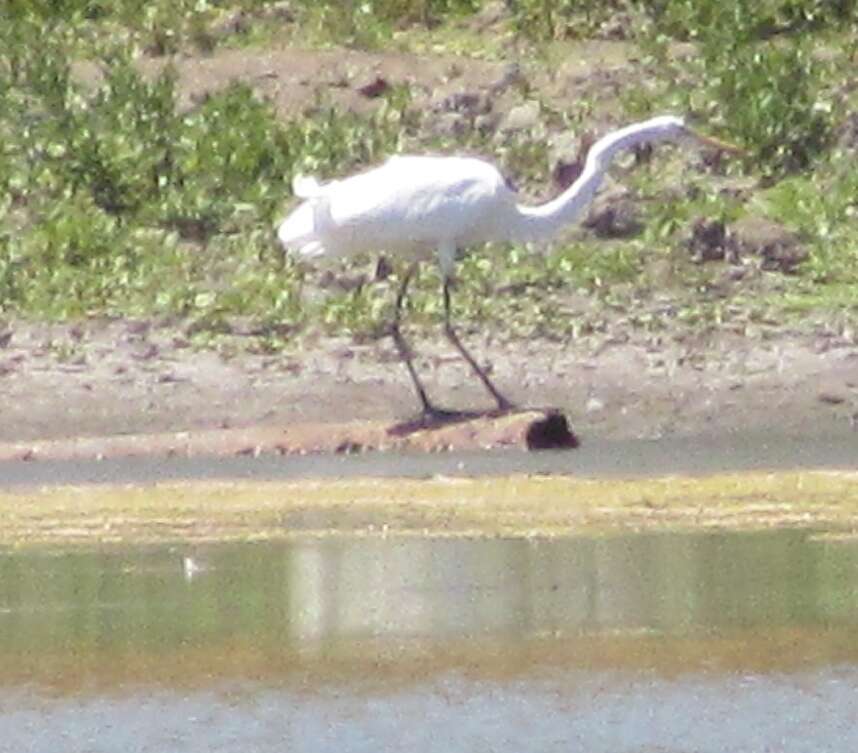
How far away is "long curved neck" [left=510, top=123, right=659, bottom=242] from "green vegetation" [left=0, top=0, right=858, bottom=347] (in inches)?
28.4

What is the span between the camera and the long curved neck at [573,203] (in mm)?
14797

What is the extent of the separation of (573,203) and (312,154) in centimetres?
339

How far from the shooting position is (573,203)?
14.9m

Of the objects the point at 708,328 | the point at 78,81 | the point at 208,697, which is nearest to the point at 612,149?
the point at 708,328

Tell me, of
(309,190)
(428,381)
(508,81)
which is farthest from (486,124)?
(309,190)

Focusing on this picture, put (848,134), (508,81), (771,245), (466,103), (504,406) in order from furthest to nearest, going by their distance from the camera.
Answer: (508,81) → (466,103) → (848,134) → (771,245) → (504,406)

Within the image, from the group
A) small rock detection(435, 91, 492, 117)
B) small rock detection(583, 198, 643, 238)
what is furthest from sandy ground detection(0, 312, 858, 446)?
small rock detection(435, 91, 492, 117)

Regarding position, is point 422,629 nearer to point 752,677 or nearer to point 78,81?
point 752,677

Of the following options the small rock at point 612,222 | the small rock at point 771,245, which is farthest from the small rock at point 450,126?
the small rock at point 771,245

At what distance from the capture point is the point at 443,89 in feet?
63.7

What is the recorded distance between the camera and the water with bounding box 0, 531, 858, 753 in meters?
8.27

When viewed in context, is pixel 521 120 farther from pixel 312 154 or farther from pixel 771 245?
pixel 771 245

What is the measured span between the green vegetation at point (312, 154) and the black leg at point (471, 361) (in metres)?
0.86

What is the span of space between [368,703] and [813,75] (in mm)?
10604
